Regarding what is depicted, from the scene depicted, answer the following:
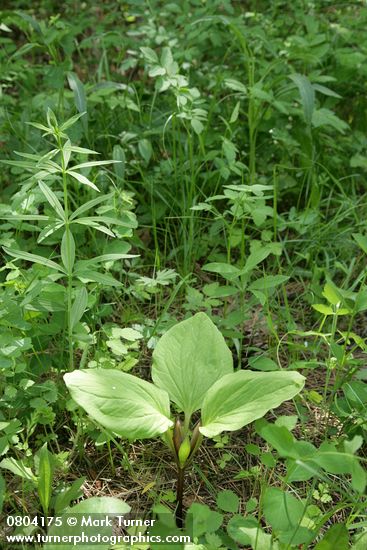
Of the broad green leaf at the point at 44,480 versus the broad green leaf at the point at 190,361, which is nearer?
the broad green leaf at the point at 44,480

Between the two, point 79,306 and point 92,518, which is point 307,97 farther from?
point 92,518

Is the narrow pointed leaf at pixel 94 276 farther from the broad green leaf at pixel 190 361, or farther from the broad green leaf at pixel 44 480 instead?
the broad green leaf at pixel 44 480

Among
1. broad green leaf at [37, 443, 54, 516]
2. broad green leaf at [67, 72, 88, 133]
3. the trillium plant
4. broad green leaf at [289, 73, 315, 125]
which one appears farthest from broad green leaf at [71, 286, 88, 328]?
broad green leaf at [289, 73, 315, 125]

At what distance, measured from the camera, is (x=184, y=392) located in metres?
1.67

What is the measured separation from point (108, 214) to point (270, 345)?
643 mm

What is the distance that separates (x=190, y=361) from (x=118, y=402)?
24 centimetres

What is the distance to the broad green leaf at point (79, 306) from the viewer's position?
170cm

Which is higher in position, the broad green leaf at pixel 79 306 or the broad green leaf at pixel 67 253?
the broad green leaf at pixel 67 253

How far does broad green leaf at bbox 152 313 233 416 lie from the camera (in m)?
1.67

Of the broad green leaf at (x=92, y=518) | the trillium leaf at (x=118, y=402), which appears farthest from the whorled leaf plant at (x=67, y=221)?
the broad green leaf at (x=92, y=518)

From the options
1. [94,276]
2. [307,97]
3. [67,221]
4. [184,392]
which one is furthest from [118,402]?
[307,97]

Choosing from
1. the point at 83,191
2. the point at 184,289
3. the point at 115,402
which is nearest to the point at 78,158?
the point at 83,191

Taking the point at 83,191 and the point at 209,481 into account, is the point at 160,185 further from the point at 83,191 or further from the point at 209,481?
the point at 209,481

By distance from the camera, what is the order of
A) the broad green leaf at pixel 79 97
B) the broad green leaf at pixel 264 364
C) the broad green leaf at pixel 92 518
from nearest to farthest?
the broad green leaf at pixel 92 518 → the broad green leaf at pixel 264 364 → the broad green leaf at pixel 79 97
